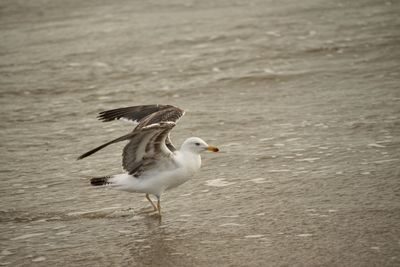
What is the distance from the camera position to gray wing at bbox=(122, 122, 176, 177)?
5934 millimetres

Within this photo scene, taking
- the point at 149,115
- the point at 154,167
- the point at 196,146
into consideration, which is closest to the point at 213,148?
the point at 196,146

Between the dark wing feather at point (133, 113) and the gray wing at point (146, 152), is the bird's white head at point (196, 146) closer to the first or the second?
the gray wing at point (146, 152)

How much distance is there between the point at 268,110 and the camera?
912 cm

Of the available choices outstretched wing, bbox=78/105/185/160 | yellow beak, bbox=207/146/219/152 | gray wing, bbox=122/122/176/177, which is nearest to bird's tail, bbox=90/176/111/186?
gray wing, bbox=122/122/176/177

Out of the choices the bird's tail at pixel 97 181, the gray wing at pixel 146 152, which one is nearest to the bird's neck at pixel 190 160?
the gray wing at pixel 146 152

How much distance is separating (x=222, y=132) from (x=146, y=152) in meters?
2.38

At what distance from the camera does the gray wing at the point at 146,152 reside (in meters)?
5.93

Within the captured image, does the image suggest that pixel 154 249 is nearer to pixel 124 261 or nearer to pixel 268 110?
pixel 124 261

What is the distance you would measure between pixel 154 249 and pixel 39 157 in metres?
2.98

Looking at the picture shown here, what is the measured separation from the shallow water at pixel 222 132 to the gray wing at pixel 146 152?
0.42 meters

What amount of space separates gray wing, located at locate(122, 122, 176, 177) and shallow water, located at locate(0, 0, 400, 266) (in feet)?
1.37

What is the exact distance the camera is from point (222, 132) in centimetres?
846

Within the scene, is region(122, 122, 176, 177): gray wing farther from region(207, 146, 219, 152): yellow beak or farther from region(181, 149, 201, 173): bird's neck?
region(207, 146, 219, 152): yellow beak

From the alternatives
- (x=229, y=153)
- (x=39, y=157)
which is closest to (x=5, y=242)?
(x=39, y=157)
